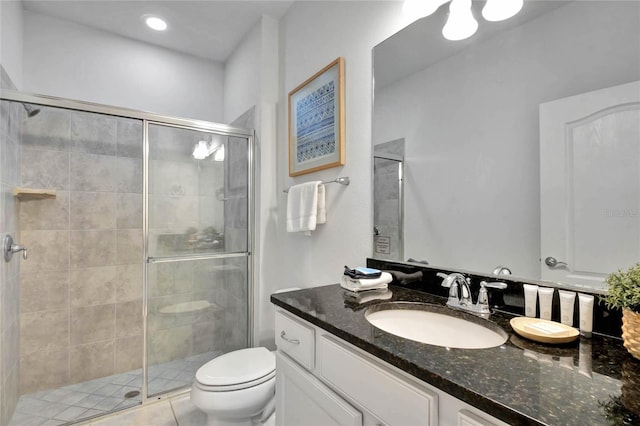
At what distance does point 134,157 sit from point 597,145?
8.88 feet

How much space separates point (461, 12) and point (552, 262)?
0.91 m

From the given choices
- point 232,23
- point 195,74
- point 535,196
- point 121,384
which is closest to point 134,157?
point 195,74

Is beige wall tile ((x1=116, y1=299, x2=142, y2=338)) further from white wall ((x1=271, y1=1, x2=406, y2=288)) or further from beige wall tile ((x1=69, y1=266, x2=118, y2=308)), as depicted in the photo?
white wall ((x1=271, y1=1, x2=406, y2=288))

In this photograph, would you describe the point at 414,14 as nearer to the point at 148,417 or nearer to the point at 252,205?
the point at 252,205

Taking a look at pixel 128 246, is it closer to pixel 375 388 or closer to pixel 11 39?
pixel 11 39

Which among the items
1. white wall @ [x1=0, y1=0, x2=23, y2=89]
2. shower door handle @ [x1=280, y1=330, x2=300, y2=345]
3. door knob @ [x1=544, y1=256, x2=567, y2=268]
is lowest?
shower door handle @ [x1=280, y1=330, x2=300, y2=345]

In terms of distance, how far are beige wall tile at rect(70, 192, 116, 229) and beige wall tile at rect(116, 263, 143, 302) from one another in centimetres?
35

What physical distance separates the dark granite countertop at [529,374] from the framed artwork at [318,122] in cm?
105

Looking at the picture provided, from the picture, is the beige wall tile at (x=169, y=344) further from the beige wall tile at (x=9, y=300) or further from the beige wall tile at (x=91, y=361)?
the beige wall tile at (x=9, y=300)

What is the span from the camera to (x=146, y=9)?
2.13m

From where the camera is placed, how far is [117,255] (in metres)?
2.32

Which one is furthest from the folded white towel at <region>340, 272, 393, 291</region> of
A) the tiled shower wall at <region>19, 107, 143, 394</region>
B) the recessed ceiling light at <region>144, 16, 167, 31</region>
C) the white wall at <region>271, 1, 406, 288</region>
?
the recessed ceiling light at <region>144, 16, 167, 31</region>

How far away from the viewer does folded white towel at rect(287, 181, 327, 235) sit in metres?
1.68

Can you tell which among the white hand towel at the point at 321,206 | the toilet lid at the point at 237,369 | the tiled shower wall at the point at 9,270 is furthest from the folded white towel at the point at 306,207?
the tiled shower wall at the point at 9,270
